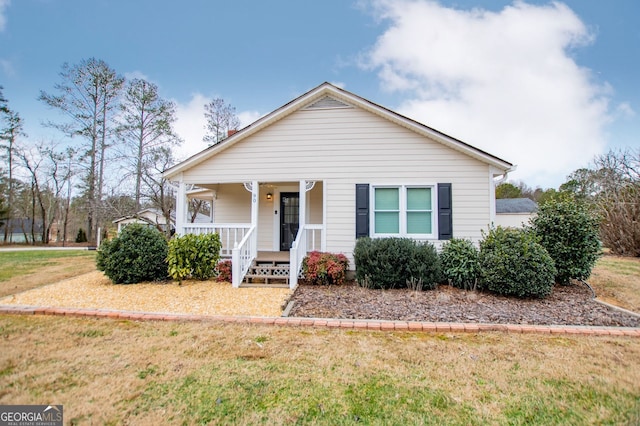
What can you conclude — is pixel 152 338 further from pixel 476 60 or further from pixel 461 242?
pixel 476 60

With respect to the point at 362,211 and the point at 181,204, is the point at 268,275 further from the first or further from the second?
the point at 181,204

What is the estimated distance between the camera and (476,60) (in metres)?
12.2

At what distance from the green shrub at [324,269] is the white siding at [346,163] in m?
0.88

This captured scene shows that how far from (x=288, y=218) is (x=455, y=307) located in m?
6.49

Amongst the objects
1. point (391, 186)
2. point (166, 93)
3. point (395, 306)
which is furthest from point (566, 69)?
point (166, 93)

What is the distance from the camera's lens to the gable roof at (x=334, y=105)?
8.02 metres

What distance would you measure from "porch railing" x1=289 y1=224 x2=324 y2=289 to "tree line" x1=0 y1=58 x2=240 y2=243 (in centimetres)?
1159

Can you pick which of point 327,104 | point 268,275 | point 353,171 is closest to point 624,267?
point 353,171

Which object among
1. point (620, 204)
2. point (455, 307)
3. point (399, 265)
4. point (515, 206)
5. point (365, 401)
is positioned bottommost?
point (365, 401)

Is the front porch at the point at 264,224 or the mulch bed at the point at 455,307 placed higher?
the front porch at the point at 264,224

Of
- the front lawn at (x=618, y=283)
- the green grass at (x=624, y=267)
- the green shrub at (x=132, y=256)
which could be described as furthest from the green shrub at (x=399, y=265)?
the green grass at (x=624, y=267)

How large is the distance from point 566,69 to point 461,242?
10315 millimetres

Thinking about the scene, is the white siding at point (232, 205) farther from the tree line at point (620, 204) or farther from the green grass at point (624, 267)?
the green grass at point (624, 267)

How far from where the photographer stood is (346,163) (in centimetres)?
858
